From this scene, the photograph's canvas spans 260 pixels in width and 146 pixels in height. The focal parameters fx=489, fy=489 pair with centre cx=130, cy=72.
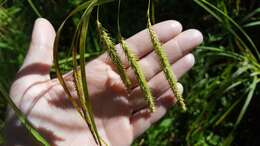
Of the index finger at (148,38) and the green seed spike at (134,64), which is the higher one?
the green seed spike at (134,64)

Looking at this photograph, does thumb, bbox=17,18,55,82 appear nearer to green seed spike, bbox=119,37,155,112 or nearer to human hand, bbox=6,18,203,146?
human hand, bbox=6,18,203,146

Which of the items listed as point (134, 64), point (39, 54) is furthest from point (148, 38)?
point (134, 64)

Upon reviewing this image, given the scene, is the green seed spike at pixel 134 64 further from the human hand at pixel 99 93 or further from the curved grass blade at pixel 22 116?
the human hand at pixel 99 93

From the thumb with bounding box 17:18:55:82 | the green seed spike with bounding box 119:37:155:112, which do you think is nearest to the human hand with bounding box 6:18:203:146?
the thumb with bounding box 17:18:55:82

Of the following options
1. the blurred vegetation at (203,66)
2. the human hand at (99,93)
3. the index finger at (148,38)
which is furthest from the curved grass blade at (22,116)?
the blurred vegetation at (203,66)

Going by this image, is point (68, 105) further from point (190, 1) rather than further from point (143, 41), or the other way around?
point (190, 1)
